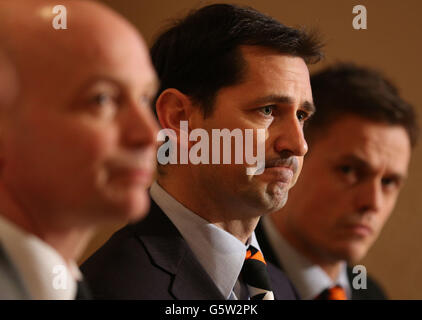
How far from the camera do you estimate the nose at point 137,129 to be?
2.31 feet

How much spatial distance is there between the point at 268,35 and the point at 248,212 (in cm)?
31

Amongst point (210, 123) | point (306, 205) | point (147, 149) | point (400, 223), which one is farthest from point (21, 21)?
point (400, 223)

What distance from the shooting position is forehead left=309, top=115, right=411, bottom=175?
4.75 ft

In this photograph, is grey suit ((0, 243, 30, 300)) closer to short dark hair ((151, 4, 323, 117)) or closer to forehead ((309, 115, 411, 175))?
short dark hair ((151, 4, 323, 117))

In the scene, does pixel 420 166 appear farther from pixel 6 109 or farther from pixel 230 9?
pixel 6 109

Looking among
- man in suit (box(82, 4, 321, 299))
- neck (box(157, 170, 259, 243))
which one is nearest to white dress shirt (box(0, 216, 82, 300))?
man in suit (box(82, 4, 321, 299))

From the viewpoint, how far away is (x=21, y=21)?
2.33 feet

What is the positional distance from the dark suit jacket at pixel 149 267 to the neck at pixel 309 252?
1.85 ft

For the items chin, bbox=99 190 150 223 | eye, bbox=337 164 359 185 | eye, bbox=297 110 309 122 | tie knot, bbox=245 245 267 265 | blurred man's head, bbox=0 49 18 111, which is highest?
blurred man's head, bbox=0 49 18 111

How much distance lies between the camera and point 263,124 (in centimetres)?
104

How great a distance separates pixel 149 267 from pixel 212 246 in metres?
0.13

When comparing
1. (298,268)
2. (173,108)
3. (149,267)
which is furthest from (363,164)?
(149,267)

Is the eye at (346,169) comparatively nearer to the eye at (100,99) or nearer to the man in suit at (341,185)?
the man in suit at (341,185)

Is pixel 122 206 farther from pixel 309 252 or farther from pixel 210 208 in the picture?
pixel 309 252
